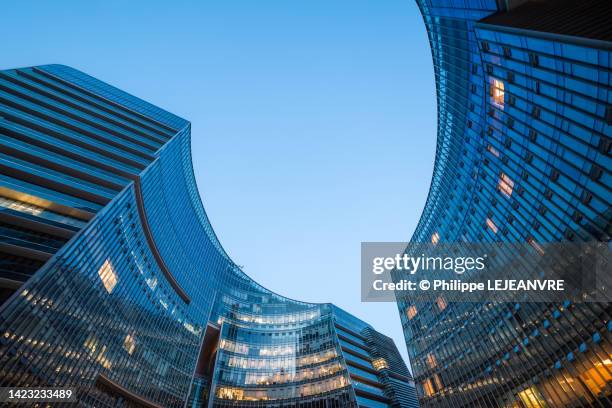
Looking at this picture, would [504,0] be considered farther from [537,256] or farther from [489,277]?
[489,277]

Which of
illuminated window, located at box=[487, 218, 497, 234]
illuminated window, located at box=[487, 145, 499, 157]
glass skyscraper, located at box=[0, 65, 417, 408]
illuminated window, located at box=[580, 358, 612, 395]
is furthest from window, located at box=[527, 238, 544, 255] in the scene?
glass skyscraper, located at box=[0, 65, 417, 408]

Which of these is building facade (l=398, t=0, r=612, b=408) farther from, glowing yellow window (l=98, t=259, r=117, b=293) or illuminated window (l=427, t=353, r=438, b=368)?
glowing yellow window (l=98, t=259, r=117, b=293)

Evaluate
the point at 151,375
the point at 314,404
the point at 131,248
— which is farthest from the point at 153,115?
the point at 314,404

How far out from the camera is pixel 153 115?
73.1m

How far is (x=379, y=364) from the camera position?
7844 centimetres

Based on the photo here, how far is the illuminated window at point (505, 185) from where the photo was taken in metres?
36.3

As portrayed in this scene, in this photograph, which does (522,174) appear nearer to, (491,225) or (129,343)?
(491,225)

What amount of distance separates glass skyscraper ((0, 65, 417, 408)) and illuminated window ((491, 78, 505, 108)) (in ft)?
175

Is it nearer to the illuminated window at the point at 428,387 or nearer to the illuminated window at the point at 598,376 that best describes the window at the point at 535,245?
the illuminated window at the point at 598,376

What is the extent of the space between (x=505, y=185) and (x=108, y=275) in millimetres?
55002

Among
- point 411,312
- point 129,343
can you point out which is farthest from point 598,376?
point 129,343

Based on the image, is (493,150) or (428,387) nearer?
(493,150)

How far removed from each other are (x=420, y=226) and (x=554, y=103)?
37.8m

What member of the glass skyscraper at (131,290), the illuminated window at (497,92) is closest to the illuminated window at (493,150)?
the illuminated window at (497,92)
